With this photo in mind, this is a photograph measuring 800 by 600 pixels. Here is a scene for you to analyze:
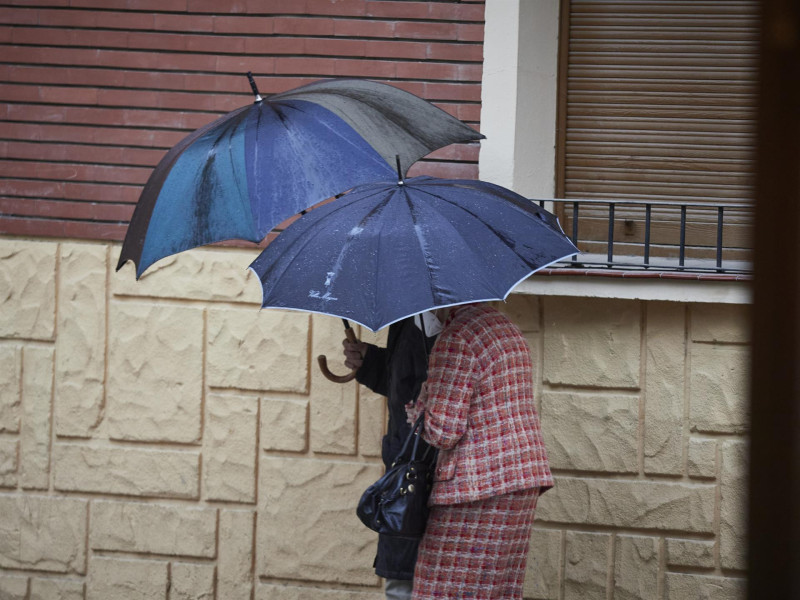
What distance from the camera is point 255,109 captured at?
337 centimetres

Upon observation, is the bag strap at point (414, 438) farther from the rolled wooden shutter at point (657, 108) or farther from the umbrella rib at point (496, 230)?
the rolled wooden shutter at point (657, 108)

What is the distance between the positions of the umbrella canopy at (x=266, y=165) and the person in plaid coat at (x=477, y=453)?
61 centimetres

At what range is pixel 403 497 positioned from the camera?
124 inches

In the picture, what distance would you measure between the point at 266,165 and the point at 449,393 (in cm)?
92

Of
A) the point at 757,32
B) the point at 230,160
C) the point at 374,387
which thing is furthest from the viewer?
the point at 374,387

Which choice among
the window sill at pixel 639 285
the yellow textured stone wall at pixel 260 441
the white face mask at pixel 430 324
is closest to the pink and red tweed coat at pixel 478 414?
the white face mask at pixel 430 324

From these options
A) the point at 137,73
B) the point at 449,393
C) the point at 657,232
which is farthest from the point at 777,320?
the point at 137,73

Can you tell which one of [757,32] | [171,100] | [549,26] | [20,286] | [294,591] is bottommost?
[294,591]

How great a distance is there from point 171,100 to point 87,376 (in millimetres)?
1345

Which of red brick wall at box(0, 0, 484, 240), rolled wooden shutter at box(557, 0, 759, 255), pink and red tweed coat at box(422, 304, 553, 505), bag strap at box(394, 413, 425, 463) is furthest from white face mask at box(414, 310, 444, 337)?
rolled wooden shutter at box(557, 0, 759, 255)

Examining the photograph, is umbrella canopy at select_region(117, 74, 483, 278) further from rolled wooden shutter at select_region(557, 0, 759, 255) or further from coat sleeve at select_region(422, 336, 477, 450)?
rolled wooden shutter at select_region(557, 0, 759, 255)

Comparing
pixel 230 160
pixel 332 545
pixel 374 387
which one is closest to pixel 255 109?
pixel 230 160

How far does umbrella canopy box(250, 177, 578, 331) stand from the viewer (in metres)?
2.77

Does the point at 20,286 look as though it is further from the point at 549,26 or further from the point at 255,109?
the point at 549,26
